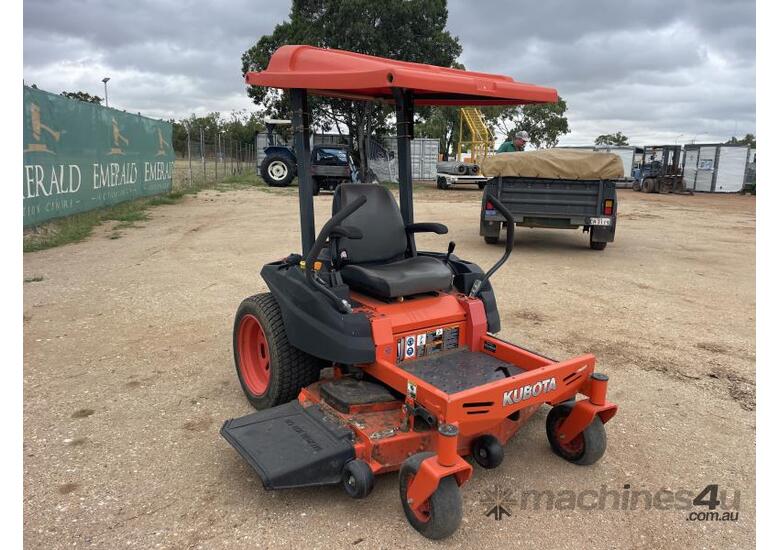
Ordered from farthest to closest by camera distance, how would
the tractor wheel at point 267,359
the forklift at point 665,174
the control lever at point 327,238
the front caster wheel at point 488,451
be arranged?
1. the forklift at point 665,174
2. the tractor wheel at point 267,359
3. the control lever at point 327,238
4. the front caster wheel at point 488,451

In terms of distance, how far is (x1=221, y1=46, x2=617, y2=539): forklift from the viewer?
8.49 ft

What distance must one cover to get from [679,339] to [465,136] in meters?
41.0

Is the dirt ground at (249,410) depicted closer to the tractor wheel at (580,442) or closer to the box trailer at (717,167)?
the tractor wheel at (580,442)

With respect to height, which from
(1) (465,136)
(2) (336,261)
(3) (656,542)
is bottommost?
(3) (656,542)

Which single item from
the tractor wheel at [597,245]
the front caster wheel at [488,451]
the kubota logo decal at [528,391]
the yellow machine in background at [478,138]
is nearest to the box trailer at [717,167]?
the yellow machine in background at [478,138]

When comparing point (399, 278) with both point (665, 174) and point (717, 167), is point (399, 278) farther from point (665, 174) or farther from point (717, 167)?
point (717, 167)

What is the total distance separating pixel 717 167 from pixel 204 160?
2317 centimetres

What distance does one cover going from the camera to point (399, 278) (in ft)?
10.9

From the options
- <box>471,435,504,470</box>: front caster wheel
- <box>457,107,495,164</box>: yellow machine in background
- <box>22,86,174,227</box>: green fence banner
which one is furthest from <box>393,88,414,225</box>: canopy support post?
<box>457,107,495,164</box>: yellow machine in background

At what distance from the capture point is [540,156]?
28.9ft

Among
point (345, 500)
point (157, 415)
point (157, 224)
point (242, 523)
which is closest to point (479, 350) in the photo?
point (345, 500)

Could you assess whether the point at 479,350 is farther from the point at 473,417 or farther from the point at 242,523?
the point at 242,523

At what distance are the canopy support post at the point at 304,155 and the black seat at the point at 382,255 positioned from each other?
0.20 meters

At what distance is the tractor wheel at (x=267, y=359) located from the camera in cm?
342
